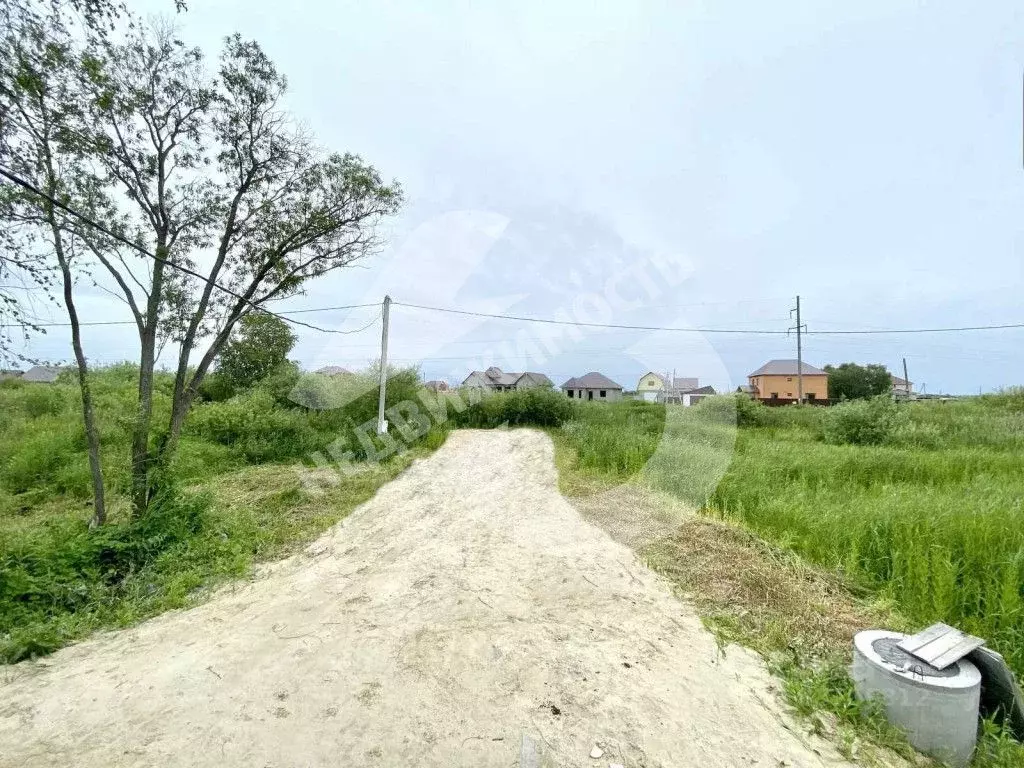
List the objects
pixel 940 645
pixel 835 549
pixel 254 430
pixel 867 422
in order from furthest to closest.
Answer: pixel 867 422 → pixel 254 430 → pixel 835 549 → pixel 940 645

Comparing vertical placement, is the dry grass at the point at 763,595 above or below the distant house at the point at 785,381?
below

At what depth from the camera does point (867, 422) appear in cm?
1009

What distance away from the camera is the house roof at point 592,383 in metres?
25.2

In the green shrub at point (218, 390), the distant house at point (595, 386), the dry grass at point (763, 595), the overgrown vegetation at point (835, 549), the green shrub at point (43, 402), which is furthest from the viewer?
the distant house at point (595, 386)

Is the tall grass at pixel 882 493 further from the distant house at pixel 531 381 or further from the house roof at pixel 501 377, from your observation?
the house roof at pixel 501 377

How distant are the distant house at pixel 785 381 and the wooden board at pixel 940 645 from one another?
101 feet

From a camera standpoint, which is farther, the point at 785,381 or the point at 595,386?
the point at 785,381

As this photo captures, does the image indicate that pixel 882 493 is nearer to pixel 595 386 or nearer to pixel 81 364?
pixel 81 364

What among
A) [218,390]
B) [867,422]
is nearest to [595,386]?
[867,422]

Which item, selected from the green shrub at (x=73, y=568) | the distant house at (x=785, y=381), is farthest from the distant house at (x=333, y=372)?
the distant house at (x=785, y=381)

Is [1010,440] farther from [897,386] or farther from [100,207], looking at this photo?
[897,386]

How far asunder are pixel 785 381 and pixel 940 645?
3392 cm

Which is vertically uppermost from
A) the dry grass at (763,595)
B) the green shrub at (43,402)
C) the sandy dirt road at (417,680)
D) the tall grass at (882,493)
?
the green shrub at (43,402)

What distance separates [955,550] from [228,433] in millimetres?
11006
